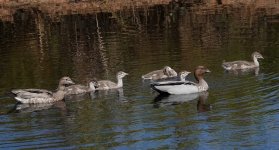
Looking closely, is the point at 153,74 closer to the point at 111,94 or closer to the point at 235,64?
the point at 111,94

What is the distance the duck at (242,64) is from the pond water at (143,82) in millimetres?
368

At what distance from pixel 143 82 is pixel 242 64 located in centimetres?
454

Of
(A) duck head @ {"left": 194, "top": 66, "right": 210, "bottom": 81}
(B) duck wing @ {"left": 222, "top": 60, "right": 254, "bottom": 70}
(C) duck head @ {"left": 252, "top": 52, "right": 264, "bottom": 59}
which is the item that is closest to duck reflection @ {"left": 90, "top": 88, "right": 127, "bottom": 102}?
(A) duck head @ {"left": 194, "top": 66, "right": 210, "bottom": 81}

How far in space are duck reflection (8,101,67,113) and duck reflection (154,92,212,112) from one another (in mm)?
2932

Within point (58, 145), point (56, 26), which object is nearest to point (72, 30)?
point (56, 26)

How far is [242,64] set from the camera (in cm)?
2858

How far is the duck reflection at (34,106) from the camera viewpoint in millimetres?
22844

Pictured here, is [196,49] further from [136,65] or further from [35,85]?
[35,85]

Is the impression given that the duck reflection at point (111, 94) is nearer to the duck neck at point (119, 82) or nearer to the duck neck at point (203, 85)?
the duck neck at point (119, 82)

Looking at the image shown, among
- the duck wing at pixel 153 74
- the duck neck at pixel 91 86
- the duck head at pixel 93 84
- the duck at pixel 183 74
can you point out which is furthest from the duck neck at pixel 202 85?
the duck neck at pixel 91 86

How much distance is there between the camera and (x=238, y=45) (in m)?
33.8

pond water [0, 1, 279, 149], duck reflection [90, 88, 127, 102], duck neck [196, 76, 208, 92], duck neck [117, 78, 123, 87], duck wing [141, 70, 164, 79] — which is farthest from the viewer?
duck wing [141, 70, 164, 79]

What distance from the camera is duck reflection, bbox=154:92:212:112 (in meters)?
22.2

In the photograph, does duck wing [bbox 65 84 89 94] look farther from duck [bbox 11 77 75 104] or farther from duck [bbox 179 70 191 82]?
duck [bbox 179 70 191 82]
